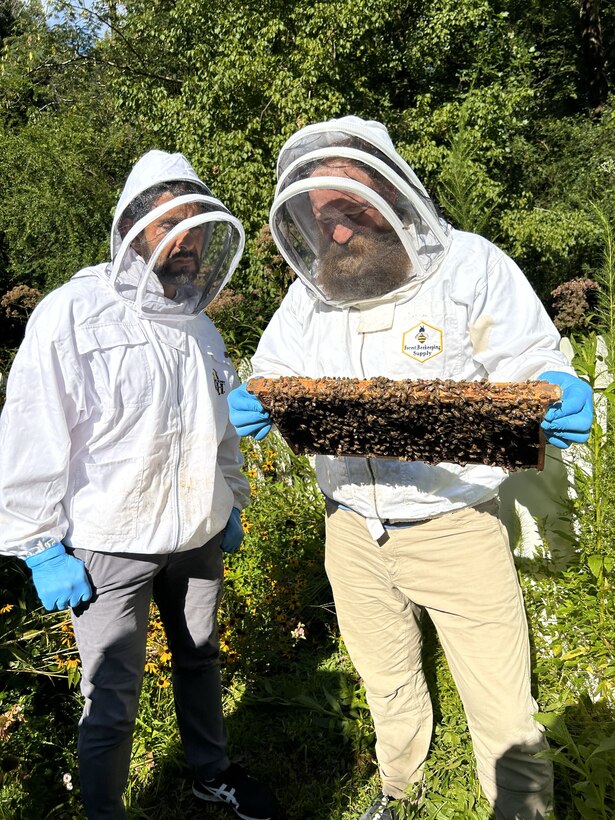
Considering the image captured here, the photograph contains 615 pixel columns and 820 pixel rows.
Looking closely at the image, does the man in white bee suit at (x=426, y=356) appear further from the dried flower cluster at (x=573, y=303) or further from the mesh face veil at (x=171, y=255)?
the dried flower cluster at (x=573, y=303)

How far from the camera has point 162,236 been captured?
229cm

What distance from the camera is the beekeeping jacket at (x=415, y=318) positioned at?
81.8 inches

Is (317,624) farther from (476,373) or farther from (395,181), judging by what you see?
(395,181)

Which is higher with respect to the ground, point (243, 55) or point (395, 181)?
point (243, 55)

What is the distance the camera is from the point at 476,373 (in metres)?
2.23

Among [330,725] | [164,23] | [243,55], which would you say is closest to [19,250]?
[164,23]

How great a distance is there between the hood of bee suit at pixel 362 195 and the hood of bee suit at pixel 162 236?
335 millimetres

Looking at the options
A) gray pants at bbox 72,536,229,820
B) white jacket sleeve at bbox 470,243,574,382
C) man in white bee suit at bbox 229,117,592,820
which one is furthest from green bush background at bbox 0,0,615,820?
white jacket sleeve at bbox 470,243,574,382

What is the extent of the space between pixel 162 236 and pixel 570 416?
4.80 feet

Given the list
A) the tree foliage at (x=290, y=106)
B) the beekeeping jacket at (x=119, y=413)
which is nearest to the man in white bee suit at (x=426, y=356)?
the beekeeping jacket at (x=119, y=413)

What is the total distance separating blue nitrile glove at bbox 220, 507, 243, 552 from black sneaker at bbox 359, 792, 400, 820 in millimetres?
1161

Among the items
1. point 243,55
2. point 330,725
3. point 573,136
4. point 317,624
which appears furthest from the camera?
point 573,136

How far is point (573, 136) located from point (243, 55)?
25.8 feet

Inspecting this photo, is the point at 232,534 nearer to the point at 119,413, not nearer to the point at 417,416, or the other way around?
the point at 119,413
